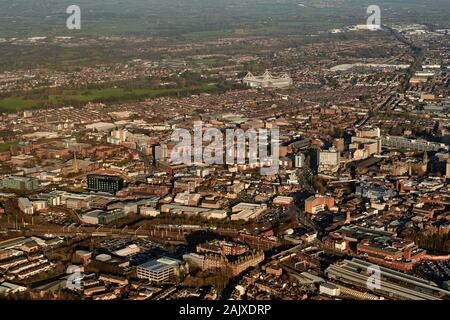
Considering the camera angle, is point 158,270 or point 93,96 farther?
point 93,96

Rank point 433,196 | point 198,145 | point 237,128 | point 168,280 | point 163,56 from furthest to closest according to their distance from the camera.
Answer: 1. point 163,56
2. point 237,128
3. point 198,145
4. point 433,196
5. point 168,280

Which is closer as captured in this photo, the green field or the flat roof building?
the flat roof building

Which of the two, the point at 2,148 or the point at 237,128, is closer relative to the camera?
the point at 2,148

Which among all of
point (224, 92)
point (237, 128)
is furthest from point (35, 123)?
point (224, 92)

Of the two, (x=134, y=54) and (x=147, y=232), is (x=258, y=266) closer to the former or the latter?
(x=147, y=232)

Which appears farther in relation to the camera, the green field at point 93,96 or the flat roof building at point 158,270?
the green field at point 93,96
